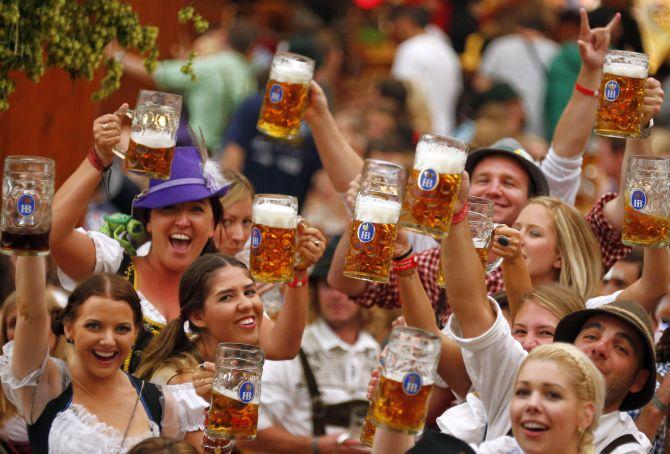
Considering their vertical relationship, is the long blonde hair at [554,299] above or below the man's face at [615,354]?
above

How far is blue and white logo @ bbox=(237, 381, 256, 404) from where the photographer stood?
3.84 m

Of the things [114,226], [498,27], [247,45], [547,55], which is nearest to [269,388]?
[114,226]

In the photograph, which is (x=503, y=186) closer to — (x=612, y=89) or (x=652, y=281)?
(x=652, y=281)

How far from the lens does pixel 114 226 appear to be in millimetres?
5027

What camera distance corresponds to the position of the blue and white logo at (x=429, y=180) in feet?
12.1

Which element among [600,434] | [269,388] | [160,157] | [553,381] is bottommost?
[269,388]

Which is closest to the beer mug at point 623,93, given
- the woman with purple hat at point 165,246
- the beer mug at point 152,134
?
the woman with purple hat at point 165,246

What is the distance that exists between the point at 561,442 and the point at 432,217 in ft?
2.28

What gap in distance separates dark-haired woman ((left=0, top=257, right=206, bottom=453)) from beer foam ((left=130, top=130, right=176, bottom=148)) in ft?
1.45

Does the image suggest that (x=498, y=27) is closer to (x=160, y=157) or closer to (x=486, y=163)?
(x=486, y=163)

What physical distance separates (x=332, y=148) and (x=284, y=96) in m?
0.77

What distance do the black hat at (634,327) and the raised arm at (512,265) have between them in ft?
0.82

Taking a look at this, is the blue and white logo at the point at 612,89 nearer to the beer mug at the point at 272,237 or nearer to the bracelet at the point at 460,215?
the bracelet at the point at 460,215

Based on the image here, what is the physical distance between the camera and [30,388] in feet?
13.0
